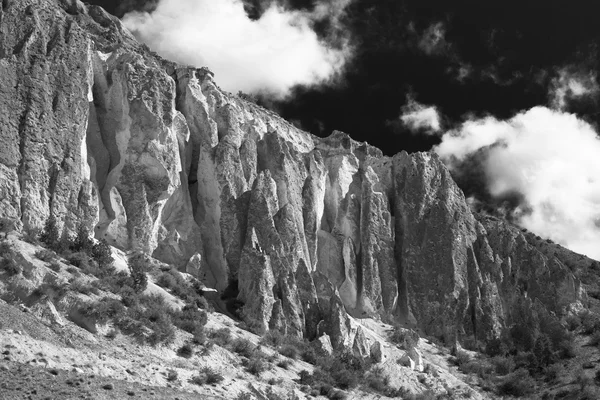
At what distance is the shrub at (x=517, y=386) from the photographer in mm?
38812

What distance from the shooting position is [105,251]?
34.9m

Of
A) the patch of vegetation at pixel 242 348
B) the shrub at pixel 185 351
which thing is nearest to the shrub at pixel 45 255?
the shrub at pixel 185 351

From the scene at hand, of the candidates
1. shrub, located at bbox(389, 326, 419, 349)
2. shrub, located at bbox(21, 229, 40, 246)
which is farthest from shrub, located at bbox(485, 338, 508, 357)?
shrub, located at bbox(21, 229, 40, 246)

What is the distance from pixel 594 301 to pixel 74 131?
3600cm

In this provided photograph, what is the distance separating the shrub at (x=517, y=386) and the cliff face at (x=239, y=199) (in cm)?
576

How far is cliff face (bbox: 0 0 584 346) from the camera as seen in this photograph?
36.9 m

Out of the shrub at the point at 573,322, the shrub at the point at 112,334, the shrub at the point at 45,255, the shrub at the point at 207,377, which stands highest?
the shrub at the point at 573,322

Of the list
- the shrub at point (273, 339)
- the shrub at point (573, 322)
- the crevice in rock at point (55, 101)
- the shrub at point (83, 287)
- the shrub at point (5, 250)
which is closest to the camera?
the shrub at point (5, 250)

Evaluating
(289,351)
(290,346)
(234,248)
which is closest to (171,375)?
(289,351)

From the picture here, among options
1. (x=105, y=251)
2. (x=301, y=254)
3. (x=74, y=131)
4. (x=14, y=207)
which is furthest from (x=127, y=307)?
(x=301, y=254)

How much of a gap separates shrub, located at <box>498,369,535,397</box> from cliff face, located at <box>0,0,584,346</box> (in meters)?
5.76

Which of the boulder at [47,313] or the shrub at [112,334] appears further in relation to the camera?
the shrub at [112,334]

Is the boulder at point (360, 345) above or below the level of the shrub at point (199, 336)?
above

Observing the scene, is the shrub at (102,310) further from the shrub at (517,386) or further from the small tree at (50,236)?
the shrub at (517,386)
